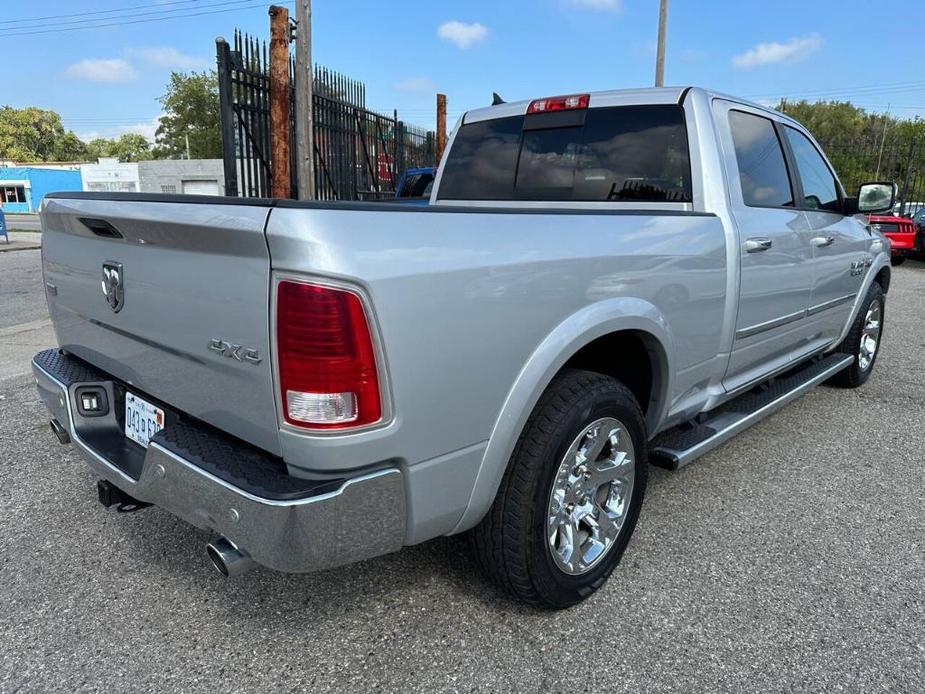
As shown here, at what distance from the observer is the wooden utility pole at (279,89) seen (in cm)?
717

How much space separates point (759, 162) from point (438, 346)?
2443mm

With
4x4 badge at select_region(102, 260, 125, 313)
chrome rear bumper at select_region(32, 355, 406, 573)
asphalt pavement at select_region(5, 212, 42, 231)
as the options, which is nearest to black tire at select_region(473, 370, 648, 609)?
chrome rear bumper at select_region(32, 355, 406, 573)

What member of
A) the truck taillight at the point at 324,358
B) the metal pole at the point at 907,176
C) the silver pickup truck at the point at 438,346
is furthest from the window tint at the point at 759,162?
the metal pole at the point at 907,176

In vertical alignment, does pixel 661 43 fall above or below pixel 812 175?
above

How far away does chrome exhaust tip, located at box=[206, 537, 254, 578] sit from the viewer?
1802 millimetres

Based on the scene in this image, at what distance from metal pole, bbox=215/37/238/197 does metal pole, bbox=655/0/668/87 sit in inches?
429

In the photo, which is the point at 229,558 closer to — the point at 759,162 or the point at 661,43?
the point at 759,162

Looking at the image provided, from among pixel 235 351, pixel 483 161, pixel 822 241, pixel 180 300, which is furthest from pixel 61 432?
pixel 822 241

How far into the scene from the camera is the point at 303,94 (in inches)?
325

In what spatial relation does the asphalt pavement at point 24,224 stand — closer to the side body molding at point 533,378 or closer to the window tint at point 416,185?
the window tint at point 416,185

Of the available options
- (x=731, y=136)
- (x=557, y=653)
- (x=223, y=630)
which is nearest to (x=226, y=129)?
(x=731, y=136)

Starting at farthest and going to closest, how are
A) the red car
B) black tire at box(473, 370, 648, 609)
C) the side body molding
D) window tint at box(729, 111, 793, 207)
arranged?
the red car < window tint at box(729, 111, 793, 207) < black tire at box(473, 370, 648, 609) < the side body molding

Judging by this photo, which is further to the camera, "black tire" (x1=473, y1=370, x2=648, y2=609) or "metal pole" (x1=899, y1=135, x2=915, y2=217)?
"metal pole" (x1=899, y1=135, x2=915, y2=217)

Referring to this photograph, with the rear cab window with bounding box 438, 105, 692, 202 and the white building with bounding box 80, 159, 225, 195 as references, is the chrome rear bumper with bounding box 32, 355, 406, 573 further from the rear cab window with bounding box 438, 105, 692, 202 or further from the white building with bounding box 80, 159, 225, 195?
the white building with bounding box 80, 159, 225, 195
